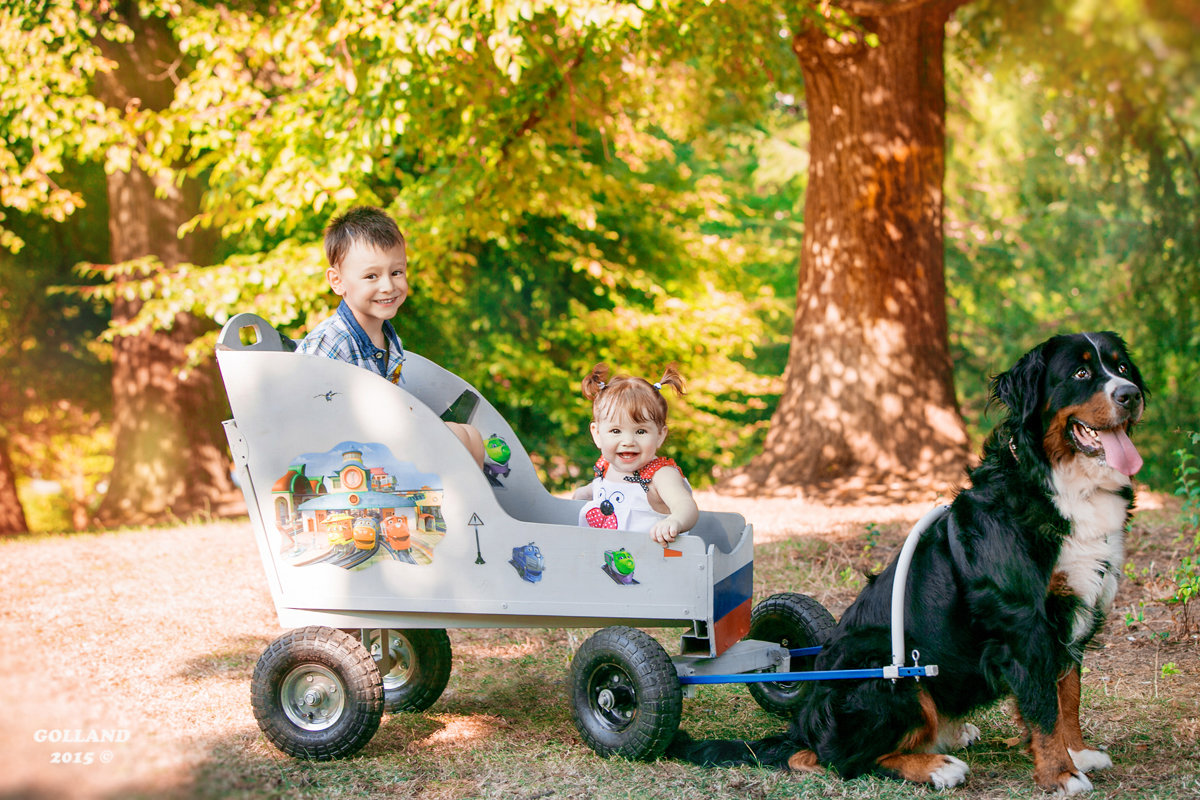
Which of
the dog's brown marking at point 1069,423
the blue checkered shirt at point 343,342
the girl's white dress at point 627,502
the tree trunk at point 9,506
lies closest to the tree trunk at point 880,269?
the girl's white dress at point 627,502

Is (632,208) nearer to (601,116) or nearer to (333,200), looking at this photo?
(601,116)

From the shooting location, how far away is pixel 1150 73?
0.83 m

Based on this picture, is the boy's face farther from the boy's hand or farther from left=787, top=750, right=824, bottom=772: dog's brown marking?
left=787, top=750, right=824, bottom=772: dog's brown marking

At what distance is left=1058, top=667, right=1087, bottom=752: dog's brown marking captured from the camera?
279 cm

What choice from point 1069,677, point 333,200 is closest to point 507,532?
point 1069,677

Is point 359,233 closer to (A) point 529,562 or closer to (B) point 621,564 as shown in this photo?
(A) point 529,562

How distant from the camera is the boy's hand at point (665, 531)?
3.06 m

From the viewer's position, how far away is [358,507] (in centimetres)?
308

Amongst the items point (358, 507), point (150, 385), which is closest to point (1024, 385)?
point (358, 507)

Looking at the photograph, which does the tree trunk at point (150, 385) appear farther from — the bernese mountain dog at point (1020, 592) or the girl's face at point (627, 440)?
the bernese mountain dog at point (1020, 592)

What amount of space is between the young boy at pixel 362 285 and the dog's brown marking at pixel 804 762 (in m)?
1.44

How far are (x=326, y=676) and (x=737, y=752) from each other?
54.1 inches

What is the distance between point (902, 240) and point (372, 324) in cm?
572

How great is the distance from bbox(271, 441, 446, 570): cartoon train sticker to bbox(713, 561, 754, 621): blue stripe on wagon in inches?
37.4
